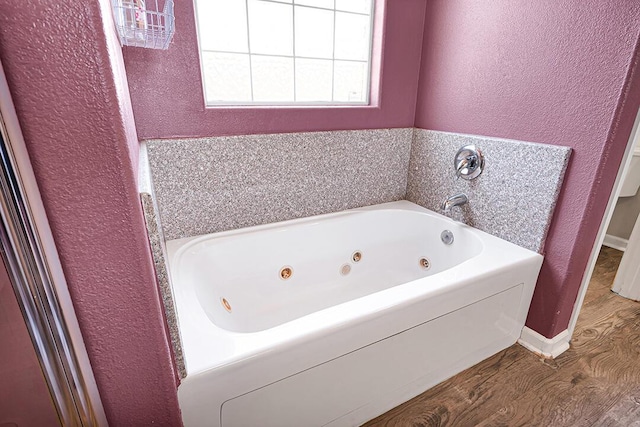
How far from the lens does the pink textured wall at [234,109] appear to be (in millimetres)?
1310

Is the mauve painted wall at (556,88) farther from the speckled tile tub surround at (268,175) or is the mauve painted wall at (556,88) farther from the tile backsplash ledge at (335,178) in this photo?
the speckled tile tub surround at (268,175)

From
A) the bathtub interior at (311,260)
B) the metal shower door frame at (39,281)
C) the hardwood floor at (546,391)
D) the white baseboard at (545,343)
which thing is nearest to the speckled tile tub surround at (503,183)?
the bathtub interior at (311,260)

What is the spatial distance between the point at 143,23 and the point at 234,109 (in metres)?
0.50

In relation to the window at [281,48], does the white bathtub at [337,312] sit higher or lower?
lower

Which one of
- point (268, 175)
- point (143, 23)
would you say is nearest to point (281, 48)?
point (268, 175)

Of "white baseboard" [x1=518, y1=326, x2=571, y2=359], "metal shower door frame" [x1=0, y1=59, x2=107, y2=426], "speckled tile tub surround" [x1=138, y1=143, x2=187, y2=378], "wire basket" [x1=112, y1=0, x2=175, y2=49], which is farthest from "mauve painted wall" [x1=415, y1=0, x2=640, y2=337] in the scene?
"metal shower door frame" [x1=0, y1=59, x2=107, y2=426]

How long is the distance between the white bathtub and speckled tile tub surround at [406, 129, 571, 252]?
0.09 m

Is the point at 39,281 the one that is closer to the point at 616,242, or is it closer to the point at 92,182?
the point at 92,182

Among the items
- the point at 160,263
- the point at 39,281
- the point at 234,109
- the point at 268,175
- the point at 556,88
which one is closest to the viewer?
the point at 39,281

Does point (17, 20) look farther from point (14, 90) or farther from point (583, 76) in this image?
point (583, 76)

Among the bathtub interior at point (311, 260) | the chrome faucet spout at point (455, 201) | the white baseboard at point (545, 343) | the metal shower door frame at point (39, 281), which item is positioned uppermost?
the metal shower door frame at point (39, 281)

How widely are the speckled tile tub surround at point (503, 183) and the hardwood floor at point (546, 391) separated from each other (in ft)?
1.75

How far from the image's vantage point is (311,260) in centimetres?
176

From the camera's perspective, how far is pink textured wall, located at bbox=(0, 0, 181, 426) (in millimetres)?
434
